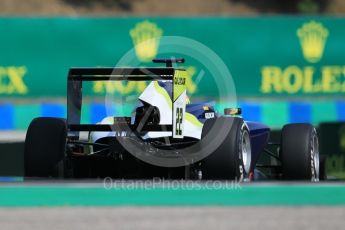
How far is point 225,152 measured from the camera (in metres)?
6.98

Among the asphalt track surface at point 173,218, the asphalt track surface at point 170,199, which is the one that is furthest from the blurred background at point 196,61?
the asphalt track surface at point 173,218

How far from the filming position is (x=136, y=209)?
602 centimetres

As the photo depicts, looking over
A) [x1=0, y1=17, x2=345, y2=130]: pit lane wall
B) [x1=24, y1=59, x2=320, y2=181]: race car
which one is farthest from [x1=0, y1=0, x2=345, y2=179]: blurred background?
[x1=24, y1=59, x2=320, y2=181]: race car

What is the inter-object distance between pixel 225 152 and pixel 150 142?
864 millimetres

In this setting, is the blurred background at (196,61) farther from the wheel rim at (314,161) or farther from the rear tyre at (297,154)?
the rear tyre at (297,154)

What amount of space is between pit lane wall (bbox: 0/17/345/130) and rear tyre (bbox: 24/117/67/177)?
5819mm

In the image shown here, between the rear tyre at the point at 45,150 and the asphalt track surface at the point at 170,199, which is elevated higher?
the rear tyre at the point at 45,150

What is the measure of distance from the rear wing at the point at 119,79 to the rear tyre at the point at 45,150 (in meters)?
0.22

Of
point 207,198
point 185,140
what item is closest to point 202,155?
point 185,140

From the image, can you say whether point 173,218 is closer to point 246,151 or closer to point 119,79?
point 246,151

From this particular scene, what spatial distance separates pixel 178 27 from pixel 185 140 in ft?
20.8

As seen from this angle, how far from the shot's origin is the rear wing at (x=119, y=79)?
7289mm

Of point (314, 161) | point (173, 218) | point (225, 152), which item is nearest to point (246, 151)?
point (225, 152)

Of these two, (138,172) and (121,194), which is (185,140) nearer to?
(138,172)
